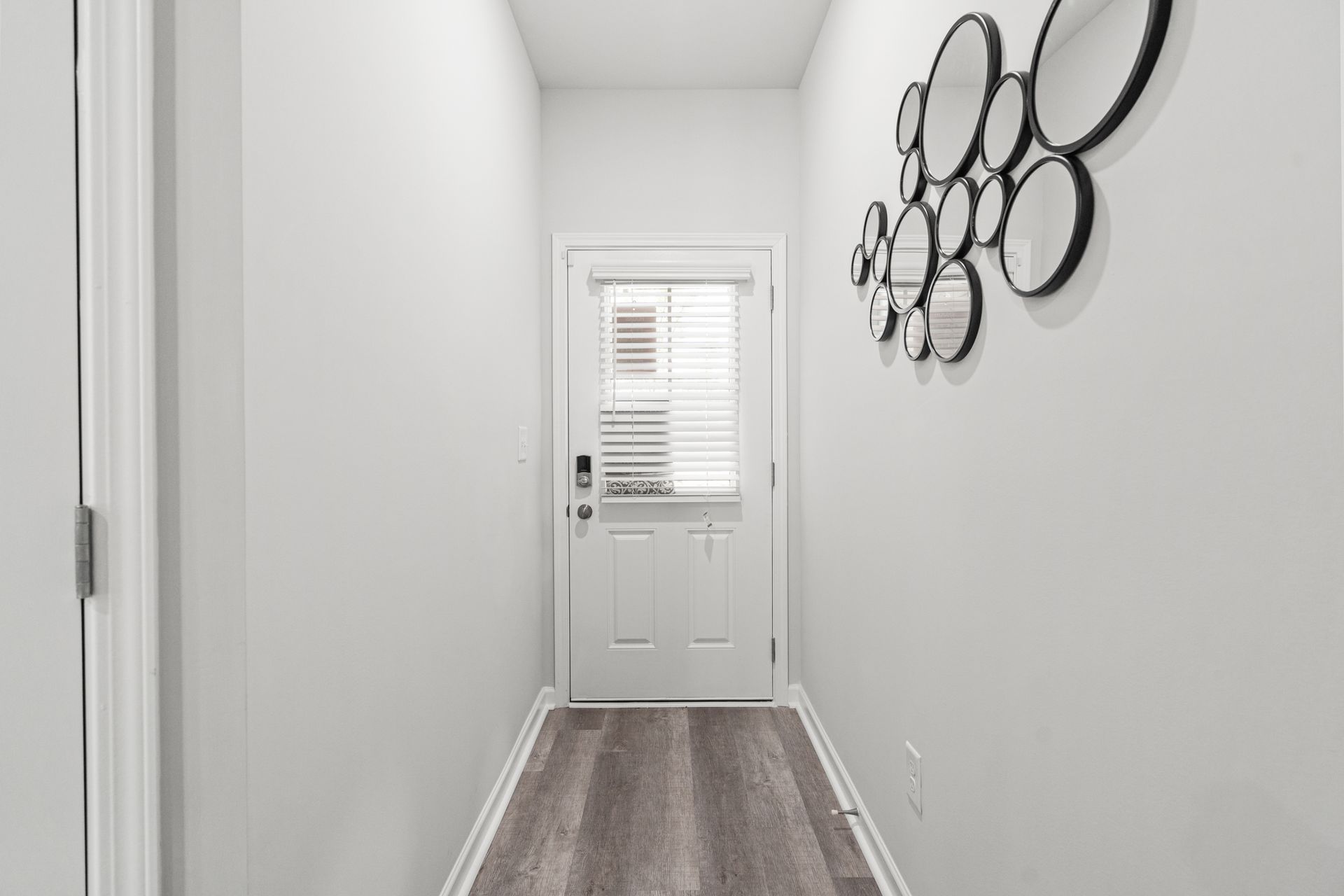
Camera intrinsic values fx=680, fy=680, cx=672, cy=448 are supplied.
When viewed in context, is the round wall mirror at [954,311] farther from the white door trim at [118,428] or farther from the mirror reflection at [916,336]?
the white door trim at [118,428]

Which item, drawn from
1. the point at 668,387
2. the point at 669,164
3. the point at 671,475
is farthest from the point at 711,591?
the point at 669,164

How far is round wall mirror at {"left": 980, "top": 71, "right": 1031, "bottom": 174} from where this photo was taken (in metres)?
1.11

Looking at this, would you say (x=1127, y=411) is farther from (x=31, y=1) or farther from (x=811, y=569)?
(x=811, y=569)

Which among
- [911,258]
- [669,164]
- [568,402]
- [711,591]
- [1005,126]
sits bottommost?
[711,591]

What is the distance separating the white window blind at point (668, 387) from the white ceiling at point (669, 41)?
870 millimetres

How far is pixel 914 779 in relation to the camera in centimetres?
160

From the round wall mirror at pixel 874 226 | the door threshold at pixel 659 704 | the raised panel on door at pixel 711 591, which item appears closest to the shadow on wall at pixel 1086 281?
the round wall mirror at pixel 874 226

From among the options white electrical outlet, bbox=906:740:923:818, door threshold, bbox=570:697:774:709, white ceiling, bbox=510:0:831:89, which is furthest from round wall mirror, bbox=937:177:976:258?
door threshold, bbox=570:697:774:709

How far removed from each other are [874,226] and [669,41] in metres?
1.31

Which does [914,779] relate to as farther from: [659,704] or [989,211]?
[659,704]

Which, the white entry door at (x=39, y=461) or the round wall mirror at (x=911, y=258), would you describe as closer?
the white entry door at (x=39, y=461)

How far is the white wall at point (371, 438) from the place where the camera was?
96 centimetres

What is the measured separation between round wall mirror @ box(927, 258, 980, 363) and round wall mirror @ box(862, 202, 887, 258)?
16.7 inches

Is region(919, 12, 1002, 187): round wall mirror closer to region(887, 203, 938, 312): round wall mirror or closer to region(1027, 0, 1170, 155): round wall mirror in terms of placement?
region(887, 203, 938, 312): round wall mirror
